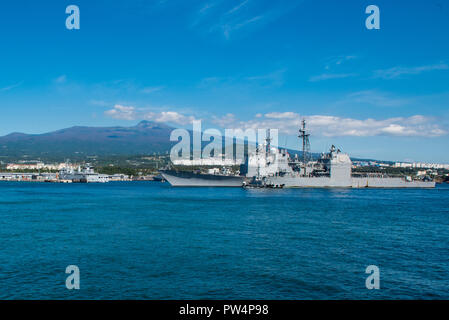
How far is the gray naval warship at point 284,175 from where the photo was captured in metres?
55.4

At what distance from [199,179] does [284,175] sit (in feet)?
41.5

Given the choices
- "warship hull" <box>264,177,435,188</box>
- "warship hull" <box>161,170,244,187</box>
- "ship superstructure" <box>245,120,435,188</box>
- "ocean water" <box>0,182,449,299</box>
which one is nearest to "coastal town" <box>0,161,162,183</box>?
"warship hull" <box>161,170,244,187</box>

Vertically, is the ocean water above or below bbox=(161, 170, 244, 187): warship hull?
below

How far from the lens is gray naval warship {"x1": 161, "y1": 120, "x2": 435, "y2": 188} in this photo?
5538cm

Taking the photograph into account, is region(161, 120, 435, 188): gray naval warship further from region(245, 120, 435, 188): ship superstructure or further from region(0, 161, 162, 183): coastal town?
region(0, 161, 162, 183): coastal town

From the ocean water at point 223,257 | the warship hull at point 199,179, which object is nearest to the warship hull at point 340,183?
the warship hull at point 199,179

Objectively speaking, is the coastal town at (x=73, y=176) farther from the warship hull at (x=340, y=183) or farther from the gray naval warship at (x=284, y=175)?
the warship hull at (x=340, y=183)

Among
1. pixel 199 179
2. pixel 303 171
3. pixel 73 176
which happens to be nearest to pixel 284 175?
pixel 303 171

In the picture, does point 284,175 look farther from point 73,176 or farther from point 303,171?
point 73,176

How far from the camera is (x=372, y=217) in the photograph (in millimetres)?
22453

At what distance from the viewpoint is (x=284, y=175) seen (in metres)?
57.0

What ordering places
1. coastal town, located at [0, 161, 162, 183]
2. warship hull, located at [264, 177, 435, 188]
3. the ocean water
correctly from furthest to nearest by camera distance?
coastal town, located at [0, 161, 162, 183], warship hull, located at [264, 177, 435, 188], the ocean water
